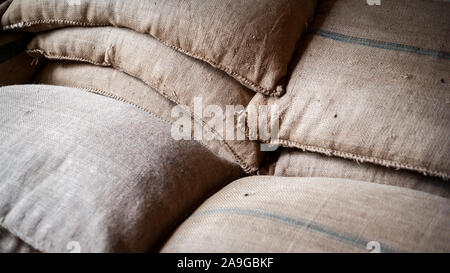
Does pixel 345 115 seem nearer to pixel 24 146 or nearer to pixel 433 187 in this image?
pixel 433 187

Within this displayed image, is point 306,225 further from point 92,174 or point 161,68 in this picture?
point 161,68

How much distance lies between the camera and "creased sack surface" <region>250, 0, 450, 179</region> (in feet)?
2.37

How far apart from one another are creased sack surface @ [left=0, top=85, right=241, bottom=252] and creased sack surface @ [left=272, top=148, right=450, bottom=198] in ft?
0.47

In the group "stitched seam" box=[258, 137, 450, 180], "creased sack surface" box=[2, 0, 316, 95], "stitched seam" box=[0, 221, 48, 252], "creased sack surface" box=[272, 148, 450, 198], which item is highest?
"creased sack surface" box=[2, 0, 316, 95]

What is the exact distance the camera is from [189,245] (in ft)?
2.06

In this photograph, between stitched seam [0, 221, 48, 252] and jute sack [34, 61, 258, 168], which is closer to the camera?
stitched seam [0, 221, 48, 252]

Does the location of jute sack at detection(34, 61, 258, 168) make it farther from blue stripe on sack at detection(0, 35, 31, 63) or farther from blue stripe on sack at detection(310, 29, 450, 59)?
blue stripe on sack at detection(310, 29, 450, 59)

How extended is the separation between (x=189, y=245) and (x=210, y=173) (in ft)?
0.66

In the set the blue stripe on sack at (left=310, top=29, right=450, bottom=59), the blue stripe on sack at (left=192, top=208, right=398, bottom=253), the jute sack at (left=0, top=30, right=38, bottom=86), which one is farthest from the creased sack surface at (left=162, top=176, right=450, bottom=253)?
the jute sack at (left=0, top=30, right=38, bottom=86)

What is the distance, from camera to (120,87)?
998 mm

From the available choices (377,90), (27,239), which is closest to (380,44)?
(377,90)

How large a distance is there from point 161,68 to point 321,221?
48 centimetres

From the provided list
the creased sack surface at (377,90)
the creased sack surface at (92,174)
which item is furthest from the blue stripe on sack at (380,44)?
the creased sack surface at (92,174)

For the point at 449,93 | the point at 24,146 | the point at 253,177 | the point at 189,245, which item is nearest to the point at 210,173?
the point at 253,177
